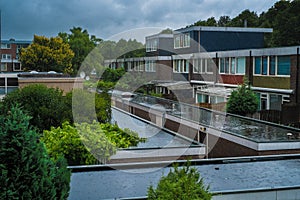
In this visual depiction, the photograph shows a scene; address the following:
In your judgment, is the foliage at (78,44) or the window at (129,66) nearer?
the window at (129,66)

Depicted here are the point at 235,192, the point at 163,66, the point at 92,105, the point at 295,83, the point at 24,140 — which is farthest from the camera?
the point at 163,66

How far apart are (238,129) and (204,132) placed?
5.02 feet

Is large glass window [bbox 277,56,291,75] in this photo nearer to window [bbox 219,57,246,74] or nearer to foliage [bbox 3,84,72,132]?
window [bbox 219,57,246,74]

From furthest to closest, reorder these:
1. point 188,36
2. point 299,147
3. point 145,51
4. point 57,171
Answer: point 145,51 → point 188,36 → point 299,147 → point 57,171

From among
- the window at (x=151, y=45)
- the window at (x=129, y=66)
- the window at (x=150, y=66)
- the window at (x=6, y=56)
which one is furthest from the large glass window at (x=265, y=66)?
the window at (x=6, y=56)

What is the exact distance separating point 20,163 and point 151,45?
48.5 meters

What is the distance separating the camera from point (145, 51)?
5591cm

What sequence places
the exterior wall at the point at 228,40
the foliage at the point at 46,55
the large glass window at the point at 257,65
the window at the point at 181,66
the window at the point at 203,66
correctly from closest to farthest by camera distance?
the large glass window at the point at 257,65
the window at the point at 203,66
the window at the point at 181,66
the exterior wall at the point at 228,40
the foliage at the point at 46,55

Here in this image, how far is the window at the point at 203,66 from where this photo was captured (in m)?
35.4

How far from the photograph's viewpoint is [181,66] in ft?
137

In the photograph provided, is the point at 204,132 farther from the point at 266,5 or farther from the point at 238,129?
the point at 266,5

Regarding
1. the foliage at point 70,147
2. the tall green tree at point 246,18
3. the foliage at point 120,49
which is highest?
the tall green tree at point 246,18

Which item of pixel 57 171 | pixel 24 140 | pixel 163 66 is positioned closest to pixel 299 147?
pixel 57 171

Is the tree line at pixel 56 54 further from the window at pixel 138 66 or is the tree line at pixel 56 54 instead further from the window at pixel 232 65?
the window at pixel 232 65
